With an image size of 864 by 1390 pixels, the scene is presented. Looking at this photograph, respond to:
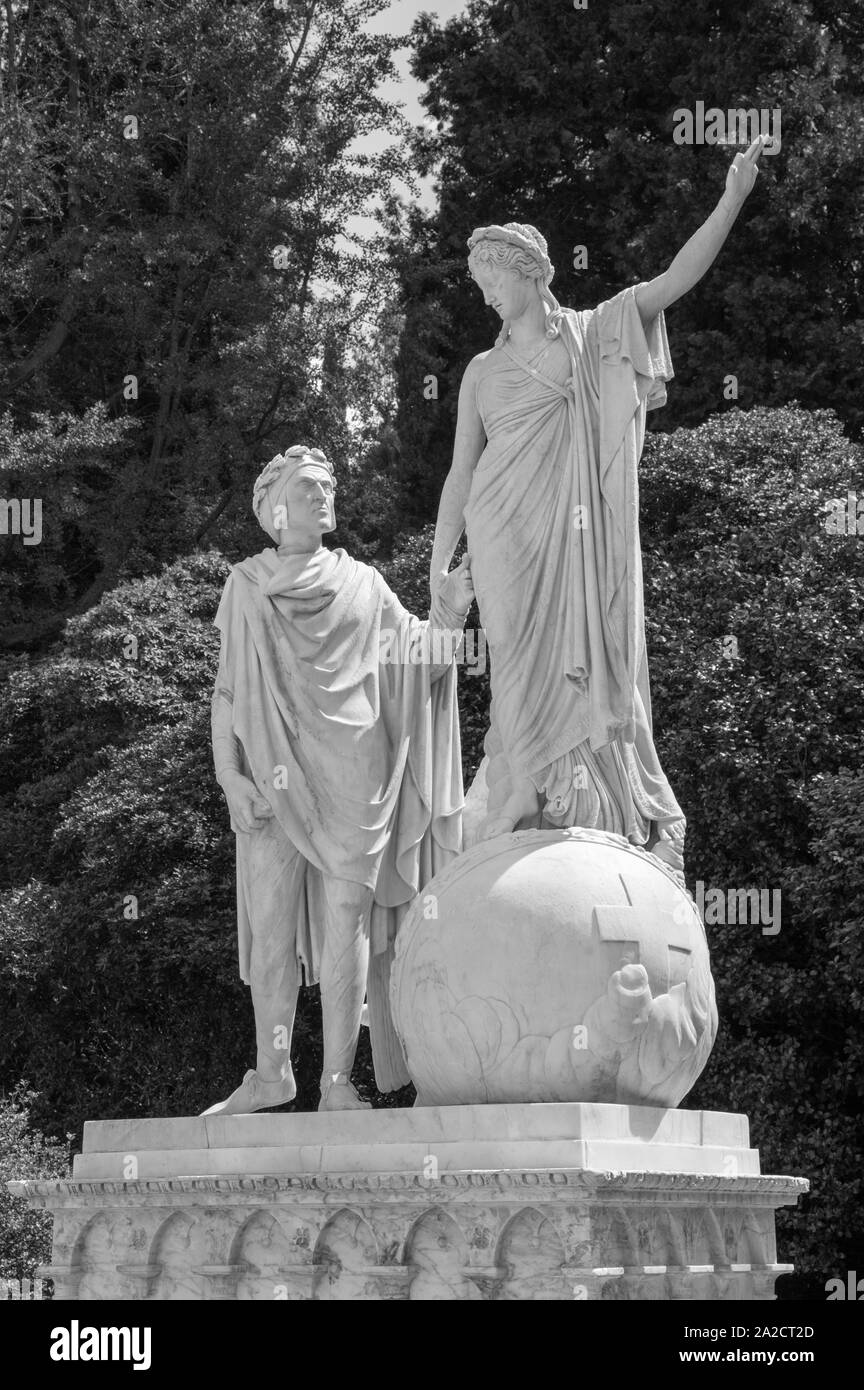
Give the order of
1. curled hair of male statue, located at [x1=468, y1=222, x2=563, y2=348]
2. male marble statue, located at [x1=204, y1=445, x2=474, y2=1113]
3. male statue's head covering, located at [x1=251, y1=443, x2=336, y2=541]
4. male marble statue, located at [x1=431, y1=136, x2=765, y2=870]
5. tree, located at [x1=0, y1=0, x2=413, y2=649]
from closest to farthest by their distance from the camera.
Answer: male marble statue, located at [x1=431, y1=136, x2=765, y2=870] < male marble statue, located at [x1=204, y1=445, x2=474, y2=1113] < curled hair of male statue, located at [x1=468, y1=222, x2=563, y2=348] < male statue's head covering, located at [x1=251, y1=443, x2=336, y2=541] < tree, located at [x1=0, y1=0, x2=413, y2=649]

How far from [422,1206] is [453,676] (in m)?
2.73

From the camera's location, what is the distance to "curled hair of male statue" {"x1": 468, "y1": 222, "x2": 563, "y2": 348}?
909cm

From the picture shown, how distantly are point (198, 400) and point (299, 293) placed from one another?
6.03 ft

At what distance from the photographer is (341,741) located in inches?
355

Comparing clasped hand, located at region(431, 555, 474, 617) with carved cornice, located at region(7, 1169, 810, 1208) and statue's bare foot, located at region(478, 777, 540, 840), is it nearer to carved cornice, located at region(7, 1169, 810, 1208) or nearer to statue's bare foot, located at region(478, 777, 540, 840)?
statue's bare foot, located at region(478, 777, 540, 840)

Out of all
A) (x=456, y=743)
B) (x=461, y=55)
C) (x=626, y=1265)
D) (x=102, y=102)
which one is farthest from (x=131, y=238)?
(x=626, y=1265)

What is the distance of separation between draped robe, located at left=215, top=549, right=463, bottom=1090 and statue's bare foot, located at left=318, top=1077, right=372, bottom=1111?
1.52ft

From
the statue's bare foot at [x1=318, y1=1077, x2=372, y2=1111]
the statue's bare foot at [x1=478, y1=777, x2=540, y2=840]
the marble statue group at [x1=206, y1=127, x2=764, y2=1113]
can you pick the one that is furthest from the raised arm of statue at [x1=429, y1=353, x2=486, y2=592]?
the statue's bare foot at [x1=318, y1=1077, x2=372, y2=1111]

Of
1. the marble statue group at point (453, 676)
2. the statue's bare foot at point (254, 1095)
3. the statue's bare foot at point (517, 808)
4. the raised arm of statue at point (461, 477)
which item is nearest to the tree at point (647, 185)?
the raised arm of statue at point (461, 477)

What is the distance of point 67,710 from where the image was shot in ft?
70.7

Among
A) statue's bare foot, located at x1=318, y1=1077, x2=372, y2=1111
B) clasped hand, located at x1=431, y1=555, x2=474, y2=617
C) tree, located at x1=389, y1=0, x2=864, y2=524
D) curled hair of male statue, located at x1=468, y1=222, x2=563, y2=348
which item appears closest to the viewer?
statue's bare foot, located at x1=318, y1=1077, x2=372, y2=1111

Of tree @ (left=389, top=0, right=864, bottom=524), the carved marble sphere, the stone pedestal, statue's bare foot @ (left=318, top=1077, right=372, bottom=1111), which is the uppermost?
tree @ (left=389, top=0, right=864, bottom=524)

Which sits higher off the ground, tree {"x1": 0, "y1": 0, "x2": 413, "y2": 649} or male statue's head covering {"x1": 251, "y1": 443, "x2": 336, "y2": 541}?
tree {"x1": 0, "y1": 0, "x2": 413, "y2": 649}

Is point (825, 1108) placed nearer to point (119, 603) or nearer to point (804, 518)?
point (804, 518)
